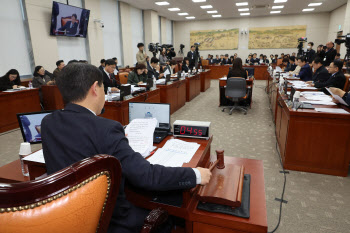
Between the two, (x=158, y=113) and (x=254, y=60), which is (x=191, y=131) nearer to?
(x=158, y=113)

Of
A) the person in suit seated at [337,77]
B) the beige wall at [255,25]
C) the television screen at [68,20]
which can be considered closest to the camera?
the person in suit seated at [337,77]

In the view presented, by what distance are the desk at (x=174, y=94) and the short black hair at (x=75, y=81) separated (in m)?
3.32

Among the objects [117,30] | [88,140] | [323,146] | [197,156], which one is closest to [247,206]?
[197,156]

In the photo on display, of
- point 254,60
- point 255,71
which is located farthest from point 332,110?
point 254,60

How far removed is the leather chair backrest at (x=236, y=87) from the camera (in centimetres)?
480

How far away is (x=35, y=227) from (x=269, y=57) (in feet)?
49.3

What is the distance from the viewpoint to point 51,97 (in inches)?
197

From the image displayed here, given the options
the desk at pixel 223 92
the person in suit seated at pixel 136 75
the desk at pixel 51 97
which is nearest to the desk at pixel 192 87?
the desk at pixel 223 92

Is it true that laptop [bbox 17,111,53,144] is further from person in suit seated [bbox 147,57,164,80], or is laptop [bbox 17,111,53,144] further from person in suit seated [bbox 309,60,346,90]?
person in suit seated [bbox 309,60,346,90]

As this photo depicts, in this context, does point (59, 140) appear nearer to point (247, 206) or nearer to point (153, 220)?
A: point (153, 220)

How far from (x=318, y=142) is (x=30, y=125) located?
2.71m

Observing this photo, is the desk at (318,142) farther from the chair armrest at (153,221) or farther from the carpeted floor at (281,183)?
the chair armrest at (153,221)

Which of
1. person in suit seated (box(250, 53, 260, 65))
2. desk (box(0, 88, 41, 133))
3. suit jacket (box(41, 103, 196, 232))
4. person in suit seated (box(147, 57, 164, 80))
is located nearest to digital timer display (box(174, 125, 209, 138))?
suit jacket (box(41, 103, 196, 232))

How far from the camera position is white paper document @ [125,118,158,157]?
4.69ft
